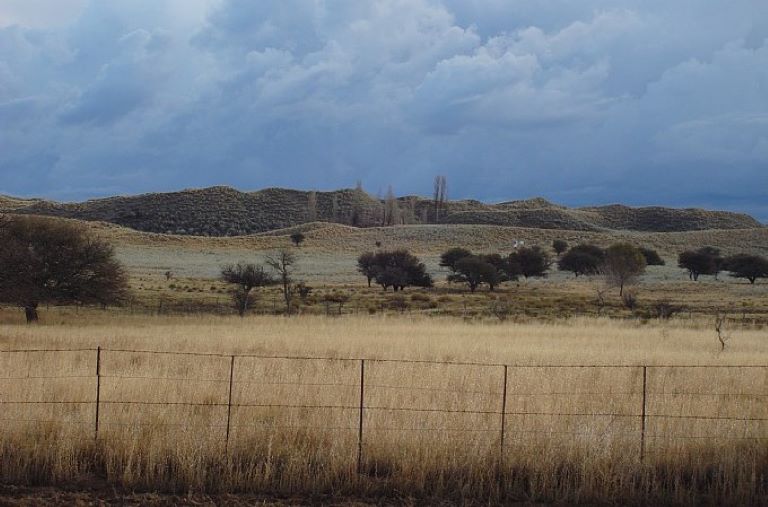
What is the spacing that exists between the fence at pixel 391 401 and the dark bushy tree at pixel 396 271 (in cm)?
4506

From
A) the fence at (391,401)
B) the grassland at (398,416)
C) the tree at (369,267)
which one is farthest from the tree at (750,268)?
the fence at (391,401)

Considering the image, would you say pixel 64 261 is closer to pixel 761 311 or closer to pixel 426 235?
pixel 761 311

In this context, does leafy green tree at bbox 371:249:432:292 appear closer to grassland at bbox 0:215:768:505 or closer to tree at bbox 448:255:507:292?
tree at bbox 448:255:507:292

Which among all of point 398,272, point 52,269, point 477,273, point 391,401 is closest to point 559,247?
point 477,273

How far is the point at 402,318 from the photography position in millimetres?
40500

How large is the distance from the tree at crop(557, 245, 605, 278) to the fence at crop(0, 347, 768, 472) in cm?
6337

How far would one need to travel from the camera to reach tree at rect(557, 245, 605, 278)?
3246 inches

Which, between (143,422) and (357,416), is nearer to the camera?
(143,422)

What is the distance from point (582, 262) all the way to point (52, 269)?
58694 mm

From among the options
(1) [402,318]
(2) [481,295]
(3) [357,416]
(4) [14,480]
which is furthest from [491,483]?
(2) [481,295]

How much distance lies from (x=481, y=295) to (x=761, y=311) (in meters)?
20.6

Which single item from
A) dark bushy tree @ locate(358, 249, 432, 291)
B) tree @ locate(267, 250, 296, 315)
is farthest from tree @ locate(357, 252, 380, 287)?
tree @ locate(267, 250, 296, 315)

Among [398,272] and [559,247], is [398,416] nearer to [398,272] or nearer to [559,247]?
[398,272]

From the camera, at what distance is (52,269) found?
38875 millimetres
